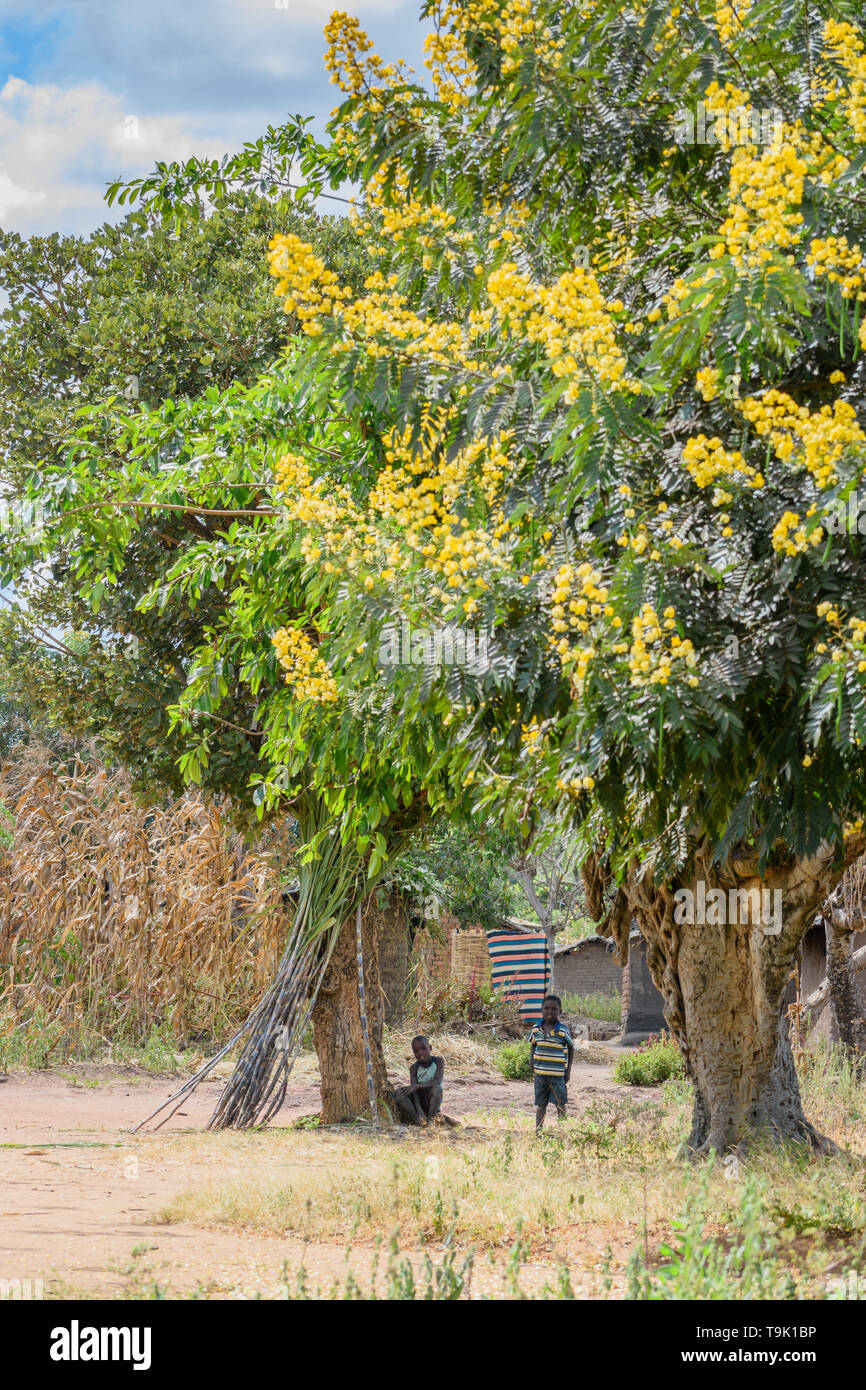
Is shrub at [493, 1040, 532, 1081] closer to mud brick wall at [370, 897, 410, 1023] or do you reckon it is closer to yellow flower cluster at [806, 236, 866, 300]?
mud brick wall at [370, 897, 410, 1023]

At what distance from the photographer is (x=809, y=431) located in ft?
11.0

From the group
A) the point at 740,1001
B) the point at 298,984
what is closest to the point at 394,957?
the point at 298,984

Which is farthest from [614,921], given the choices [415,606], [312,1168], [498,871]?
[498,871]

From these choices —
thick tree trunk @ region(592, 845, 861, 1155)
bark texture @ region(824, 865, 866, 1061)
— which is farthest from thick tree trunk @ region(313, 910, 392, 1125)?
bark texture @ region(824, 865, 866, 1061)

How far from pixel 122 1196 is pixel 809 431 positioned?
533 cm

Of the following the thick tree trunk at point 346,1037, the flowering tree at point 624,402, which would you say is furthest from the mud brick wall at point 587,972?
the flowering tree at point 624,402

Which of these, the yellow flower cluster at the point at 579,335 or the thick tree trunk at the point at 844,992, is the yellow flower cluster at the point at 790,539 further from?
the thick tree trunk at the point at 844,992

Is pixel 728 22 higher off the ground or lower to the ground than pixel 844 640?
higher

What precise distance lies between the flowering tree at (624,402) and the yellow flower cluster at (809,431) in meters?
0.01

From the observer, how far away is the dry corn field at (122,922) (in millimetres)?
15164

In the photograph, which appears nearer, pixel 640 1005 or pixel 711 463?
pixel 711 463

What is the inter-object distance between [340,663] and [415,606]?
1.24m

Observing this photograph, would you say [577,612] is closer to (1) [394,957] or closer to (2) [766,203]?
(2) [766,203]

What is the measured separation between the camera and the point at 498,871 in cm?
2194
